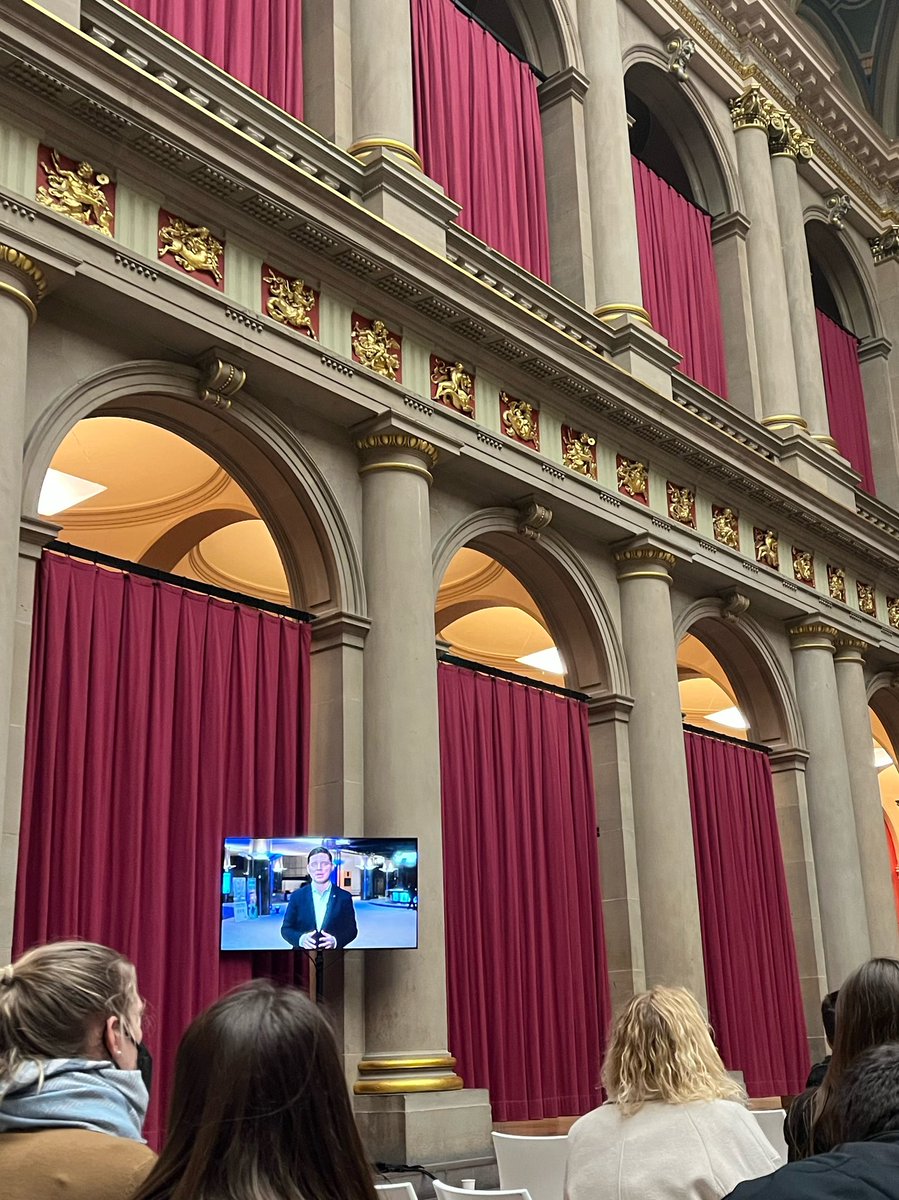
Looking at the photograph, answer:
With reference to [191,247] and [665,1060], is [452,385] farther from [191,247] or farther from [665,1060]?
[665,1060]

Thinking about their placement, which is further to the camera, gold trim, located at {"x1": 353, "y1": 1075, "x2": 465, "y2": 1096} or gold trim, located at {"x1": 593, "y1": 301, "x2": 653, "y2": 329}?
gold trim, located at {"x1": 593, "y1": 301, "x2": 653, "y2": 329}

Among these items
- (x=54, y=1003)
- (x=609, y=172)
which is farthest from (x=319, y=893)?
(x=609, y=172)

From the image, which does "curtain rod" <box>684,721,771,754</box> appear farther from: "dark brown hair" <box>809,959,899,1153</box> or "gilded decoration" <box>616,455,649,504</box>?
"dark brown hair" <box>809,959,899,1153</box>

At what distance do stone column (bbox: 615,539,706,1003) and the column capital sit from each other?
5.67m

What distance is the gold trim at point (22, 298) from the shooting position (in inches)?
267

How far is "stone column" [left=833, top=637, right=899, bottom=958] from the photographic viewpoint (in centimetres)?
1304

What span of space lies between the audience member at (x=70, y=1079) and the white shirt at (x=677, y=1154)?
4.57 ft

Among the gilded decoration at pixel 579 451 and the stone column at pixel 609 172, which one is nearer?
the gilded decoration at pixel 579 451

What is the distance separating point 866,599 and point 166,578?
9.22 m

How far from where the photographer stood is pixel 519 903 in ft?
31.1

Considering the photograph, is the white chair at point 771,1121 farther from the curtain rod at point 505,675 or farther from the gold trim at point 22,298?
the gold trim at point 22,298

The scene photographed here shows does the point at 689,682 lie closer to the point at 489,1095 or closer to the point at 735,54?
the point at 735,54

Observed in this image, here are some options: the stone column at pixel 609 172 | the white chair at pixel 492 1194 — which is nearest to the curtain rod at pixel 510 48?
the stone column at pixel 609 172

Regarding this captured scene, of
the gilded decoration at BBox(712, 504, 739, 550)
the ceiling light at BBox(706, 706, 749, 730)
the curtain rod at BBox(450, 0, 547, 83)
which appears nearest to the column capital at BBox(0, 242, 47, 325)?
the curtain rod at BBox(450, 0, 547, 83)
